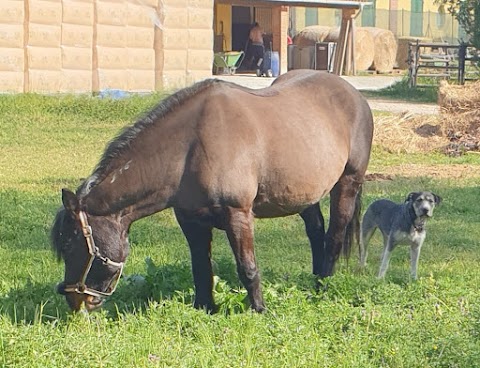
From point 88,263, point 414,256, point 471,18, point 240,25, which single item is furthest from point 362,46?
point 88,263

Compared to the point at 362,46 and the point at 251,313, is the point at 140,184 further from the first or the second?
the point at 362,46

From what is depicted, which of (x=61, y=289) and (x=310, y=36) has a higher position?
(x=310, y=36)

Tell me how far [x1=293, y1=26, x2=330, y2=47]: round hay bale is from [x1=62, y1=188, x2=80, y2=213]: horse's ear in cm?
3888

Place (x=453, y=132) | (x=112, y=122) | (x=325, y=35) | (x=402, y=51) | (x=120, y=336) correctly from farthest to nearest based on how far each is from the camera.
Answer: (x=402, y=51) < (x=325, y=35) < (x=112, y=122) < (x=453, y=132) < (x=120, y=336)

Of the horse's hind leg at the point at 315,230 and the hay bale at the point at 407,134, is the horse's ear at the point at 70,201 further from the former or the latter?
the hay bale at the point at 407,134

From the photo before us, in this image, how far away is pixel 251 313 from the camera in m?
6.99

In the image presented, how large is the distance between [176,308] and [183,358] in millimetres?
1063

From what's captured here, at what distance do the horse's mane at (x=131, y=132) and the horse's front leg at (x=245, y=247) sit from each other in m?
0.79

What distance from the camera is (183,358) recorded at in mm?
5879

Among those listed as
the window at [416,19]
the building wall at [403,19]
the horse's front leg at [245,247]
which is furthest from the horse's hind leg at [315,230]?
the window at [416,19]

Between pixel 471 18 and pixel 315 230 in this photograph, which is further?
pixel 471 18

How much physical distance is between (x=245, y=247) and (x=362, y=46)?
3829 centimetres

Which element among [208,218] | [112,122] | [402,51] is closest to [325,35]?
[402,51]

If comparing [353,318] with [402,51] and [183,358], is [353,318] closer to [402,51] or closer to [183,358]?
[183,358]
